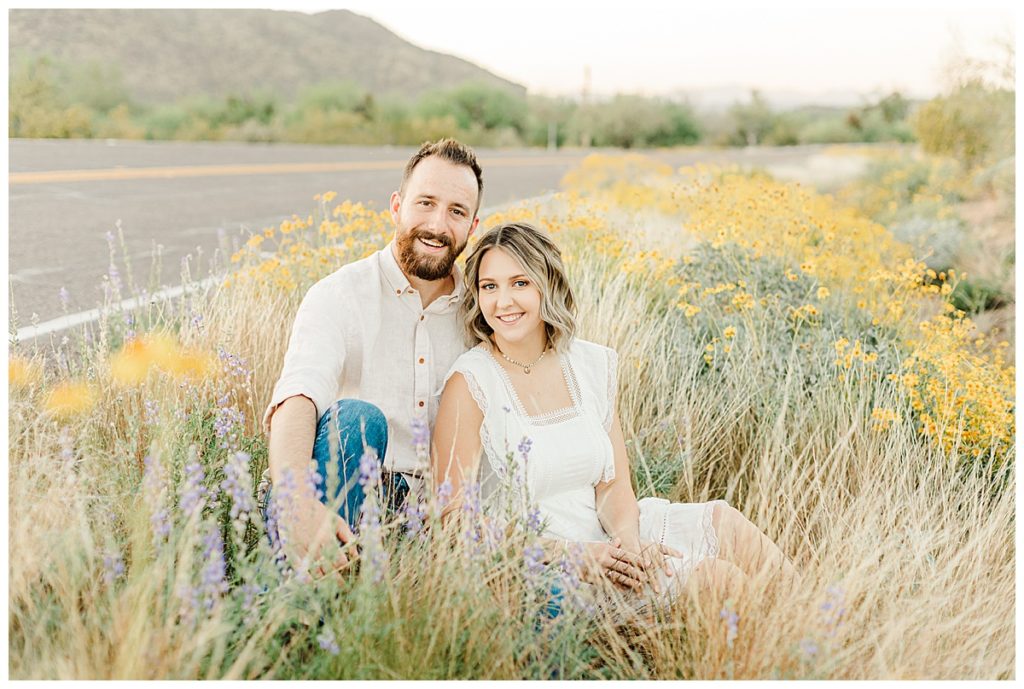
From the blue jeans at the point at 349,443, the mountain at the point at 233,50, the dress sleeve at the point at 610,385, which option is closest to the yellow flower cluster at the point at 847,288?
the dress sleeve at the point at 610,385

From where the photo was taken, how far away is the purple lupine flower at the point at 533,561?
7.39ft

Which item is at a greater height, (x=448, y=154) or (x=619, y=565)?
(x=448, y=154)

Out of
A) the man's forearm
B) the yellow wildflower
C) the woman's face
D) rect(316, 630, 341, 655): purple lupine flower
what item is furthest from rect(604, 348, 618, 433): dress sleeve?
the yellow wildflower

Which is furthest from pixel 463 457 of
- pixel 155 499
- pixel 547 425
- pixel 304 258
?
pixel 304 258

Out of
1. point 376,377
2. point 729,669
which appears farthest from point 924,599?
point 376,377

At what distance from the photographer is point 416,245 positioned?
318cm

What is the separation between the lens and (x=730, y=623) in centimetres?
218

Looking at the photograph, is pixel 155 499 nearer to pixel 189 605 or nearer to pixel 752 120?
pixel 189 605

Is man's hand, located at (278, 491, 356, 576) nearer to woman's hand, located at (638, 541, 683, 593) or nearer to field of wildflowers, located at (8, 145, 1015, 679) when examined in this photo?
field of wildflowers, located at (8, 145, 1015, 679)

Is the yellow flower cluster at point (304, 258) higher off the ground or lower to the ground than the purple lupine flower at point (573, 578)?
higher

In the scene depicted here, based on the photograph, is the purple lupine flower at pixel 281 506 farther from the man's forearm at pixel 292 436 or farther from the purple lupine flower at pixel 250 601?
the man's forearm at pixel 292 436

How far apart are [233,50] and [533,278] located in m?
71.4

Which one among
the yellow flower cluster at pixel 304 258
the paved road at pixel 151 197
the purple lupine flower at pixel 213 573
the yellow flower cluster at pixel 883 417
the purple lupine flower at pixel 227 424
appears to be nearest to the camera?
the purple lupine flower at pixel 213 573

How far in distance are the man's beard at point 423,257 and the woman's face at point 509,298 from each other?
16cm
